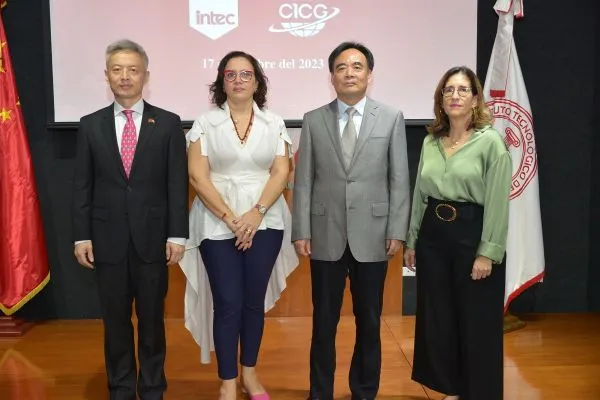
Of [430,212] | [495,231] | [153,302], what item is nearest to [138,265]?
[153,302]

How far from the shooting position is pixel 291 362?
348 centimetres

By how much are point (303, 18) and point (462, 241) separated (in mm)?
2161

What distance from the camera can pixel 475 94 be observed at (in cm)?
256

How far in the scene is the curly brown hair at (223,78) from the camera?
8.91 feet

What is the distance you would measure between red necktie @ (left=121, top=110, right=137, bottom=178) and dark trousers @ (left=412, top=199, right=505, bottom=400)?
4.20ft

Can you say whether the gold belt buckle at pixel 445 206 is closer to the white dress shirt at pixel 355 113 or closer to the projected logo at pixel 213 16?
the white dress shirt at pixel 355 113

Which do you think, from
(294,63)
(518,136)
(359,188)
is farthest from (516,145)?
(359,188)

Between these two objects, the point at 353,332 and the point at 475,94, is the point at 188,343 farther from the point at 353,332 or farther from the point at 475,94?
the point at 475,94

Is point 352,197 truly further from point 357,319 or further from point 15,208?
point 15,208

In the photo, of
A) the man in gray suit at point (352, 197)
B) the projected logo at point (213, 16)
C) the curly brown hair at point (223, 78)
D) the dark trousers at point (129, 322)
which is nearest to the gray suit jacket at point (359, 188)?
the man in gray suit at point (352, 197)

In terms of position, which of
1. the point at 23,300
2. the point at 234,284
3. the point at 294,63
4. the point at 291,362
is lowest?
the point at 291,362

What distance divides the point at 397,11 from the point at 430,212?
1.96m

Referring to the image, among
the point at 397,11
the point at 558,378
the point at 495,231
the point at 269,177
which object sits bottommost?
the point at 558,378

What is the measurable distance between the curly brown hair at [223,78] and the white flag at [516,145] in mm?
1799
